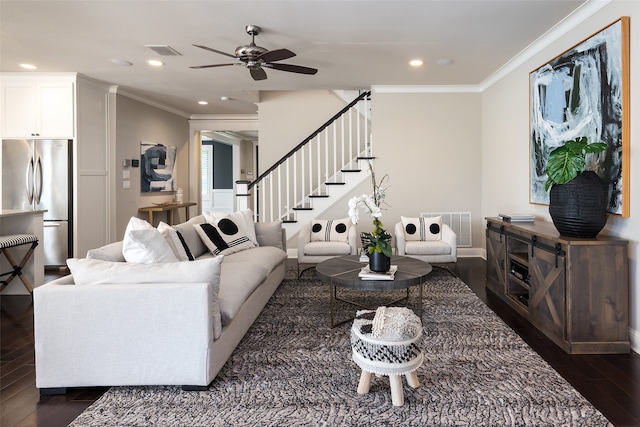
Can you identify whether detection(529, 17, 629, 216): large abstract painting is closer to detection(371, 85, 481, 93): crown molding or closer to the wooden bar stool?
detection(371, 85, 481, 93): crown molding

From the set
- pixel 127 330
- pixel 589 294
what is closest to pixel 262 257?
pixel 127 330

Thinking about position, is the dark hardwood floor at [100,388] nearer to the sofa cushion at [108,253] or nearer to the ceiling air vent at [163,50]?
the sofa cushion at [108,253]

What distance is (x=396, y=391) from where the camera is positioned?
2.07m

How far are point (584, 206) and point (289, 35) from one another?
10.3 feet

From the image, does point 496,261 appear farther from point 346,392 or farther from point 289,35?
point 289,35

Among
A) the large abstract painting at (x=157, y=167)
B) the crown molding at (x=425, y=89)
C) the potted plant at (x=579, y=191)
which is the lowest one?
the potted plant at (x=579, y=191)

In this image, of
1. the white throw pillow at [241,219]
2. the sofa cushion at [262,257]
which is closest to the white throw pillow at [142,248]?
the sofa cushion at [262,257]

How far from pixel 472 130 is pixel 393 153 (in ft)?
4.36

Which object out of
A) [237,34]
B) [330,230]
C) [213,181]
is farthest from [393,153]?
[213,181]

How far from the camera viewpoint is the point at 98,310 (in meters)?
2.15

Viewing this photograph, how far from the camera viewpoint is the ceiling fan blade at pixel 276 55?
346cm

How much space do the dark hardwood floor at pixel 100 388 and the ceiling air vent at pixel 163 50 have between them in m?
3.10

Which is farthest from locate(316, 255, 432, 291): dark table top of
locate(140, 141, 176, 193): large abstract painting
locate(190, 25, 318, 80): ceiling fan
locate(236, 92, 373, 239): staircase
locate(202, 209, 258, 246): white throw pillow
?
locate(140, 141, 176, 193): large abstract painting

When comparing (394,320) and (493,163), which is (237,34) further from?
(493,163)
